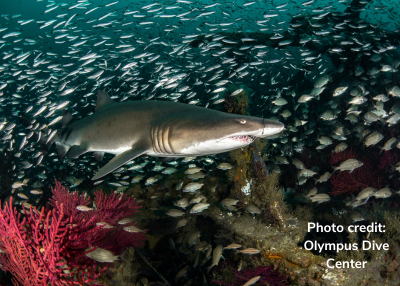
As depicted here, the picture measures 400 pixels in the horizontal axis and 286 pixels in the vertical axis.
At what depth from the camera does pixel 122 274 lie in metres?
4.31

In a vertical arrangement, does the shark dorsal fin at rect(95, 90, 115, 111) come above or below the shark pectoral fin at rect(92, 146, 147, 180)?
above

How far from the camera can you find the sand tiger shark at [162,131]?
2953 millimetres

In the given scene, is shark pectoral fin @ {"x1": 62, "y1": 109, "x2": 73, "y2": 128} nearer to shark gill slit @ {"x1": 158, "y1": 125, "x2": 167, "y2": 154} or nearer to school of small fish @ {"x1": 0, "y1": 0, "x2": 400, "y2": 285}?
school of small fish @ {"x1": 0, "y1": 0, "x2": 400, "y2": 285}

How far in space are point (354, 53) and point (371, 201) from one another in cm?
1003

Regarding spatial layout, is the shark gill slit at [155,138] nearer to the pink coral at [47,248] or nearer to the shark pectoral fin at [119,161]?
the shark pectoral fin at [119,161]

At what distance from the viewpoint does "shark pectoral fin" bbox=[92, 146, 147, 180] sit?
3.18m

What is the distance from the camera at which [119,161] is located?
10.8ft

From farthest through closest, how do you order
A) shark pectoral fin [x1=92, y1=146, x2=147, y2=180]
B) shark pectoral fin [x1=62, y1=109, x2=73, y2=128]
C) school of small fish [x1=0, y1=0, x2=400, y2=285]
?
1. school of small fish [x1=0, y1=0, x2=400, y2=285]
2. shark pectoral fin [x1=62, y1=109, x2=73, y2=128]
3. shark pectoral fin [x1=92, y1=146, x2=147, y2=180]

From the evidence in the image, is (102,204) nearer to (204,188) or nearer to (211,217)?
(211,217)

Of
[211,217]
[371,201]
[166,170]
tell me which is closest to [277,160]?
[211,217]

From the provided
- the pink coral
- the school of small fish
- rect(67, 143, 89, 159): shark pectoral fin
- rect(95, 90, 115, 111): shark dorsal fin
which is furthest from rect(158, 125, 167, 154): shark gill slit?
rect(95, 90, 115, 111): shark dorsal fin

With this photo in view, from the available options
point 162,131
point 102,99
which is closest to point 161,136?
point 162,131

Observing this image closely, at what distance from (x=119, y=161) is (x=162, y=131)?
0.79 m

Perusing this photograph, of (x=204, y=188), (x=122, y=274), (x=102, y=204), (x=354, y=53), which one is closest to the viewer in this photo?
(x=122, y=274)
